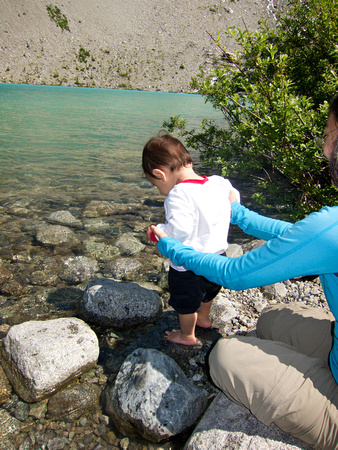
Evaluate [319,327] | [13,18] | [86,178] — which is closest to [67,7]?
[13,18]

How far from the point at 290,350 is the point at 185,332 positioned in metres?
1.23

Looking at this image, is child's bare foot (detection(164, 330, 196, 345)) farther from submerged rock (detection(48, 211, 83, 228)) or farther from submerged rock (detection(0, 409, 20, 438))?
submerged rock (detection(48, 211, 83, 228))

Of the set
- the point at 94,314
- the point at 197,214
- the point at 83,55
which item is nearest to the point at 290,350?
the point at 197,214

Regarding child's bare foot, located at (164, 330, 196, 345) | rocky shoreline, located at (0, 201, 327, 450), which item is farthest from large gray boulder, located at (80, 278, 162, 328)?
child's bare foot, located at (164, 330, 196, 345)

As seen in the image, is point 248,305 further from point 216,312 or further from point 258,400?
point 258,400

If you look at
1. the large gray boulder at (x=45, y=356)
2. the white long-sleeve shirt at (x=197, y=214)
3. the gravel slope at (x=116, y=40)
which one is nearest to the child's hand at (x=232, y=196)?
the white long-sleeve shirt at (x=197, y=214)

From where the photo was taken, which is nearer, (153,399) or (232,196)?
(153,399)

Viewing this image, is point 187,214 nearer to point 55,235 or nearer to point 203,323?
point 203,323

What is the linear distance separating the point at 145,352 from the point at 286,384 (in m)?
1.20

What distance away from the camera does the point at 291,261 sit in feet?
5.51

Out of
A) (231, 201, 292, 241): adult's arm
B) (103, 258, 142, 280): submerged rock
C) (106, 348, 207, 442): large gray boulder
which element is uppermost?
(231, 201, 292, 241): adult's arm

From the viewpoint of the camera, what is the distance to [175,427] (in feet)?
7.66

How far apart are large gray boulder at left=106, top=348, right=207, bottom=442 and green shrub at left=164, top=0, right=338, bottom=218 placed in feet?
10.2

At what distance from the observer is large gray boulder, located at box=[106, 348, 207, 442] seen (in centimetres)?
233
